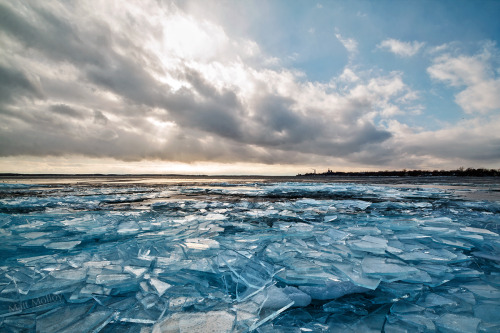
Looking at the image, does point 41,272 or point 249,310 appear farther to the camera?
point 41,272

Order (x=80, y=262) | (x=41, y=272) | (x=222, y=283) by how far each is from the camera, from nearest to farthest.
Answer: (x=222, y=283)
(x=41, y=272)
(x=80, y=262)

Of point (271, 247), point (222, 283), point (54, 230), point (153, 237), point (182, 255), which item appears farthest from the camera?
point (54, 230)

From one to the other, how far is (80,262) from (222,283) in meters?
1.48

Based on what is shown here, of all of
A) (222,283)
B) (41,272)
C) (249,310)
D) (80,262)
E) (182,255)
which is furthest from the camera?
(182,255)

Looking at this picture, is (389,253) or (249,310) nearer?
(249,310)

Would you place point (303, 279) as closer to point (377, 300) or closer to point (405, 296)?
point (377, 300)

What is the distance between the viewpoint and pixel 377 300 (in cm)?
153

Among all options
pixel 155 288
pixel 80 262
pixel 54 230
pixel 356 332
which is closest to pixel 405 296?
pixel 356 332

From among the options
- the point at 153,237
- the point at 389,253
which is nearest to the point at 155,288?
the point at 153,237

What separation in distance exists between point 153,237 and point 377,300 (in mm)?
2723

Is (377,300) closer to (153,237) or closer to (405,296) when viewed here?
(405,296)

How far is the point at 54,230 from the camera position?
341cm

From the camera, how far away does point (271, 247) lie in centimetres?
252

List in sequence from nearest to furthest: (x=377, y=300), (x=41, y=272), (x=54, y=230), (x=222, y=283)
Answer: (x=377, y=300)
(x=222, y=283)
(x=41, y=272)
(x=54, y=230)
